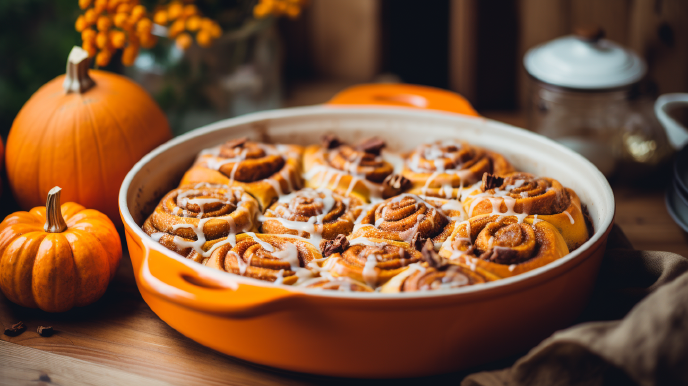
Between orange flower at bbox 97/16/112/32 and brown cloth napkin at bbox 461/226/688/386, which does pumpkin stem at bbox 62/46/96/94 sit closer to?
orange flower at bbox 97/16/112/32

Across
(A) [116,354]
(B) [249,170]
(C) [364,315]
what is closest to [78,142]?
(B) [249,170]

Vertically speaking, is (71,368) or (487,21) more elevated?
(487,21)

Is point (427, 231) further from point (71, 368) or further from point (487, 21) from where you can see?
point (487, 21)

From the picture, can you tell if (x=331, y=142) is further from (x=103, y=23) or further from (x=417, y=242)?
(x=103, y=23)

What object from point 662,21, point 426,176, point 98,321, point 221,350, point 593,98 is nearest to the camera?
point 221,350

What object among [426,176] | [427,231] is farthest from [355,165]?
[427,231]

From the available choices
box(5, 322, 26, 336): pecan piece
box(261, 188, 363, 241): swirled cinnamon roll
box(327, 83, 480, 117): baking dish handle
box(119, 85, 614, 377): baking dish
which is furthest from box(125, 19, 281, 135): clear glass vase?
box(5, 322, 26, 336): pecan piece
